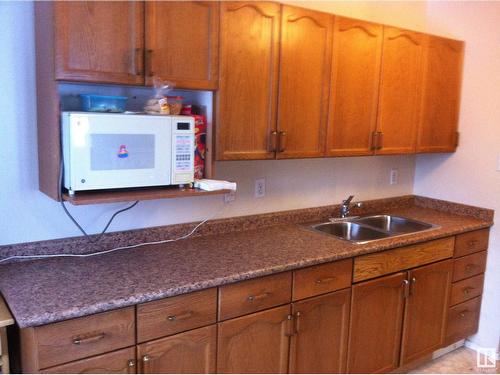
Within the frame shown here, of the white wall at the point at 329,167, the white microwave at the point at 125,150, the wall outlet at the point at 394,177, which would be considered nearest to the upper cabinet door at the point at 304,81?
the white wall at the point at 329,167

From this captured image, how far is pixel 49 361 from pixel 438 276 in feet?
7.02

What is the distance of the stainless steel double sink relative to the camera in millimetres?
2805

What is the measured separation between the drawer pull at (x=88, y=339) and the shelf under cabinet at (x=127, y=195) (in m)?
0.47

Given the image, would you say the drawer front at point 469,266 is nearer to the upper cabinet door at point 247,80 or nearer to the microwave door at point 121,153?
the upper cabinet door at point 247,80

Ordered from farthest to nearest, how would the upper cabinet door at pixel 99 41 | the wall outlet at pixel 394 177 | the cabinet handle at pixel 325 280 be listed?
the wall outlet at pixel 394 177
the cabinet handle at pixel 325 280
the upper cabinet door at pixel 99 41

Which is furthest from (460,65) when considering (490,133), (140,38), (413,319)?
(140,38)

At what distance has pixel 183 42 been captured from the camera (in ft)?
6.32

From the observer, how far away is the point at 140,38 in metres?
1.82

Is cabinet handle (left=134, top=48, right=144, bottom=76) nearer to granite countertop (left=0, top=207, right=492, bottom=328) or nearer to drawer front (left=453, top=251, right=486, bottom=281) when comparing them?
granite countertop (left=0, top=207, right=492, bottom=328)

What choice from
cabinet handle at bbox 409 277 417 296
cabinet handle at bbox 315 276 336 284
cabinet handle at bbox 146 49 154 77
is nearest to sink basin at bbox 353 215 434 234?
cabinet handle at bbox 409 277 417 296

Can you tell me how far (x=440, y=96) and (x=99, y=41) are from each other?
2167 mm

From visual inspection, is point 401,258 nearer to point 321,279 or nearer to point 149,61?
point 321,279

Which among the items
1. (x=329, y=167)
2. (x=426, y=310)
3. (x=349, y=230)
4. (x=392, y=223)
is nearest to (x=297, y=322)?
(x=349, y=230)

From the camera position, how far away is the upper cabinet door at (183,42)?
185 centimetres
